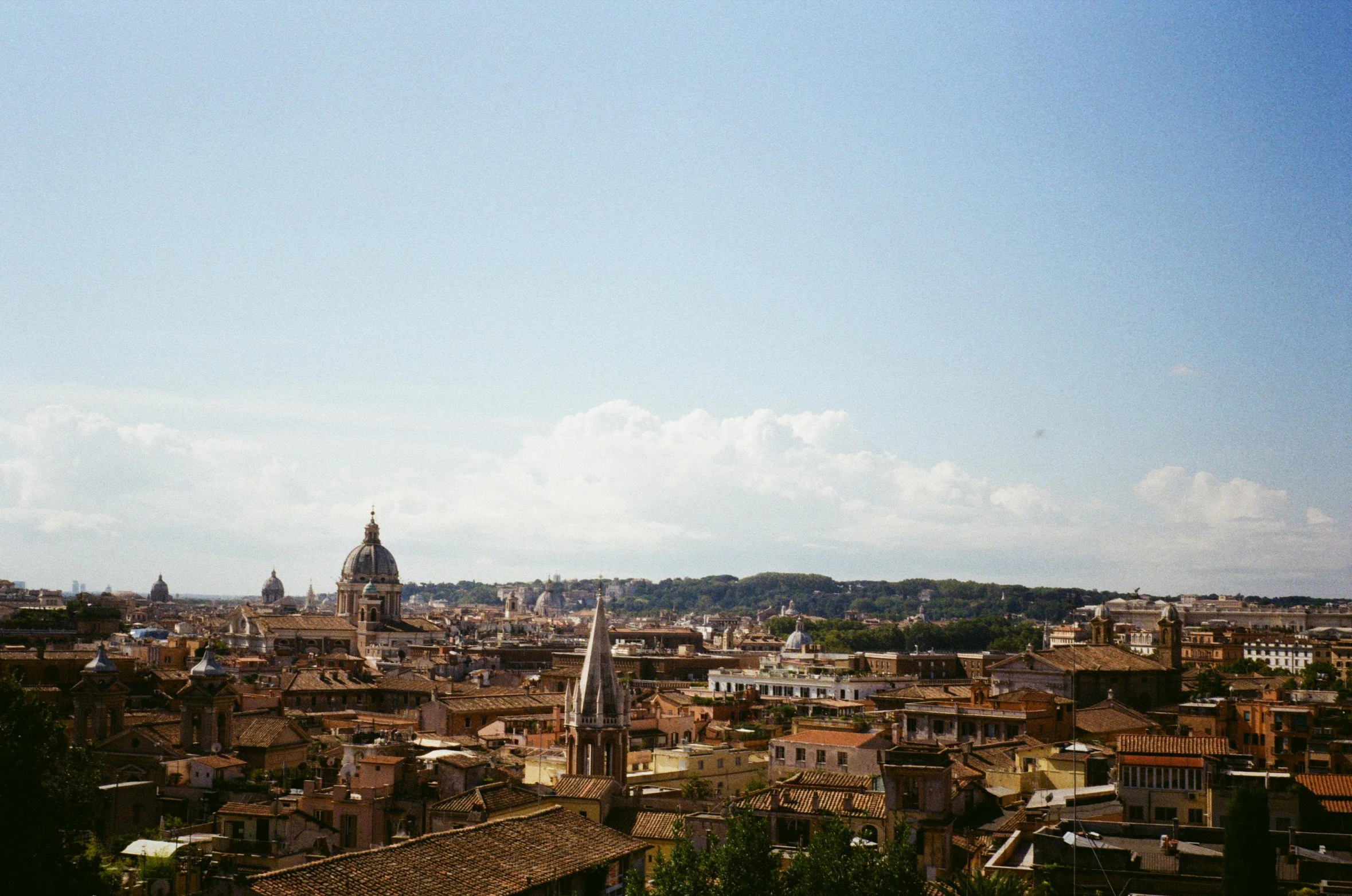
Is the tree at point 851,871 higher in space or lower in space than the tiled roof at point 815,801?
higher

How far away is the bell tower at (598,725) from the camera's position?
3588 cm

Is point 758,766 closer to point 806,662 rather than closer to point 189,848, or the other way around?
point 189,848

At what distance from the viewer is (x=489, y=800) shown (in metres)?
29.9

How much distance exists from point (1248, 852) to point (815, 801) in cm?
1166

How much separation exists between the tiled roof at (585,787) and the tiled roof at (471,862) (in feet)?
13.6

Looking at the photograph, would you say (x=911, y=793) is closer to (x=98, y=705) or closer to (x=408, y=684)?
(x=98, y=705)

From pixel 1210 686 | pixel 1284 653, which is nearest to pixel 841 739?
pixel 1210 686

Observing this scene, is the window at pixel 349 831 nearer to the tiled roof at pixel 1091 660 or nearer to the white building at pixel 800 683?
the tiled roof at pixel 1091 660

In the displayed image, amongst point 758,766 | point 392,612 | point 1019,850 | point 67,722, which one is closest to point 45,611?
point 392,612

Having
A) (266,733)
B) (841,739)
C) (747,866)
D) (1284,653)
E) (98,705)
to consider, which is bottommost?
(1284,653)

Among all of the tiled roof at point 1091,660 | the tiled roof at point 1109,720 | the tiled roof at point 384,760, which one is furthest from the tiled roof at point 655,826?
the tiled roof at point 1091,660

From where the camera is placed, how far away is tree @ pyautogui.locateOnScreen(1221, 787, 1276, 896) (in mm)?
20078

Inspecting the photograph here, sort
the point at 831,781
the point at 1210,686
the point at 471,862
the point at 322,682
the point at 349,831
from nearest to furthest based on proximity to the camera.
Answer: the point at 471,862
the point at 349,831
the point at 831,781
the point at 1210,686
the point at 322,682

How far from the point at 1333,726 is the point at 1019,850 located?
25966mm
